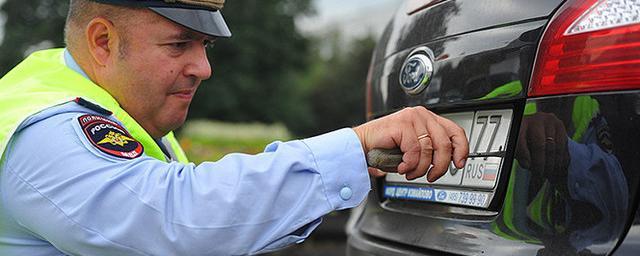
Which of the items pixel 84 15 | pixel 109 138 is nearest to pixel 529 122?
pixel 109 138

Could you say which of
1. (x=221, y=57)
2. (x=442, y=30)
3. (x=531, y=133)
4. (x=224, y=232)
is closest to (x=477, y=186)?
(x=531, y=133)

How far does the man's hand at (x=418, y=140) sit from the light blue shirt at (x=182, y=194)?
0.17ft

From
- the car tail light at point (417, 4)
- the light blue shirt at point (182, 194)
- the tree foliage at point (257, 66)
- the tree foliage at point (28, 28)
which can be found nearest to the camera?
the light blue shirt at point (182, 194)

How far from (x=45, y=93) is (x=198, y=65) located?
0.39 metres

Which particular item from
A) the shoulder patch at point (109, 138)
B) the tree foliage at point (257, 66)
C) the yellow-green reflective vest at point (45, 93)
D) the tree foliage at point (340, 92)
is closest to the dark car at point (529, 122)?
the yellow-green reflective vest at point (45, 93)

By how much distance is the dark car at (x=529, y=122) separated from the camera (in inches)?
74.3

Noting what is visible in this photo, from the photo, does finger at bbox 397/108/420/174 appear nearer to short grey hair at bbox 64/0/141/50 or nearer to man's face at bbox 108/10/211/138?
man's face at bbox 108/10/211/138

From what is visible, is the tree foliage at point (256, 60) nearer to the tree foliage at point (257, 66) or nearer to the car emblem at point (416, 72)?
the tree foliage at point (257, 66)

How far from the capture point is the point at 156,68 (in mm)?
2096

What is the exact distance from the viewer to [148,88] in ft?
7.02

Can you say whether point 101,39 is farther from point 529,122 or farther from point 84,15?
point 529,122

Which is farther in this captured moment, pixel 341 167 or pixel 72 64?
pixel 72 64

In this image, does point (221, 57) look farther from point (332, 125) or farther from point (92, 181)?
point (92, 181)

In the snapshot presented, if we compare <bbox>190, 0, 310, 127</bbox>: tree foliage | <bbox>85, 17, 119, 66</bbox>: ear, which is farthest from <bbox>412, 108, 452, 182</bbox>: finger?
<bbox>190, 0, 310, 127</bbox>: tree foliage
